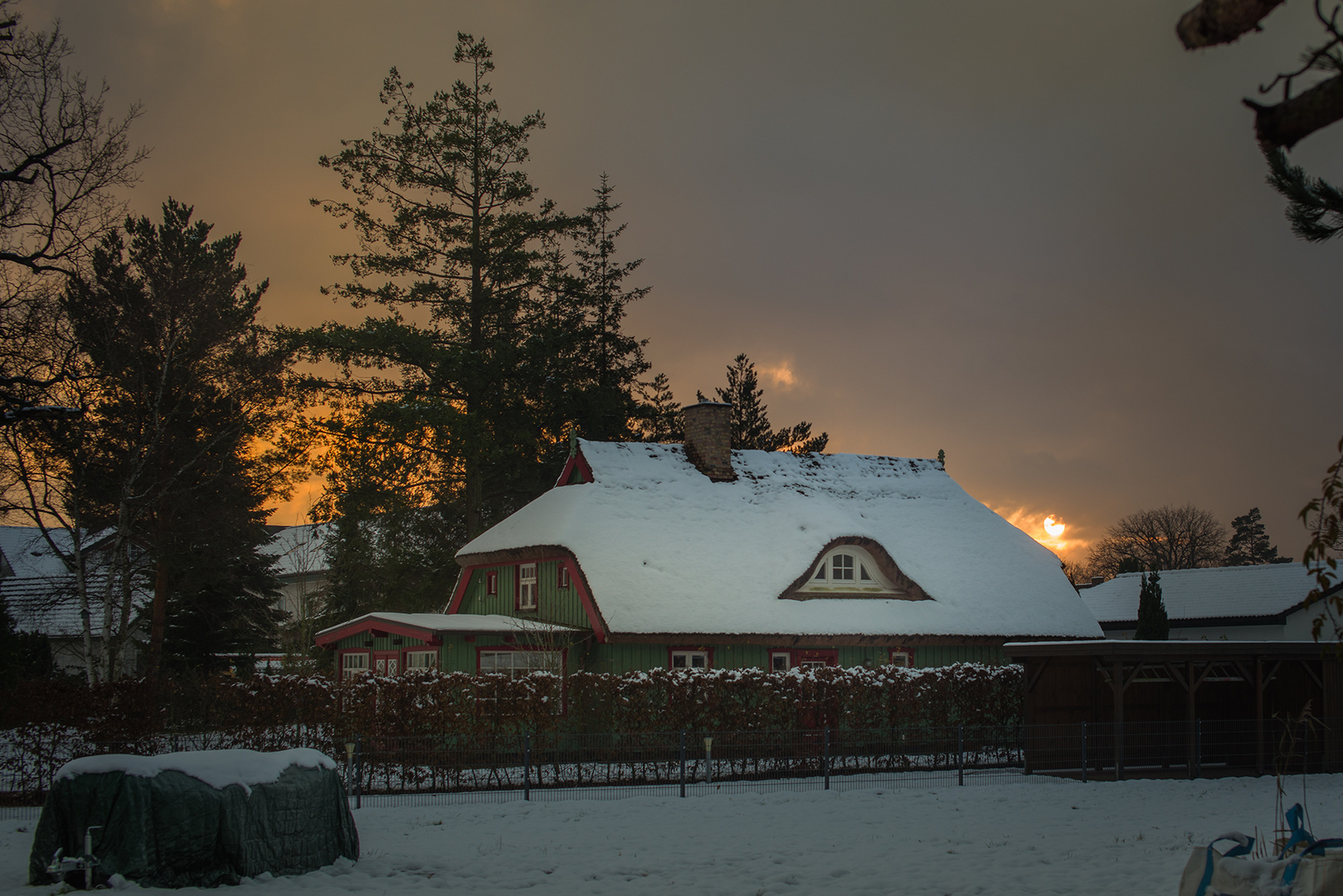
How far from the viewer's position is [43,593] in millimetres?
28891

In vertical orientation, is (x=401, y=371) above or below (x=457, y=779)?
above

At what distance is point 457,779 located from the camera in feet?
60.5

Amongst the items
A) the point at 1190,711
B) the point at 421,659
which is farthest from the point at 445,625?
the point at 1190,711

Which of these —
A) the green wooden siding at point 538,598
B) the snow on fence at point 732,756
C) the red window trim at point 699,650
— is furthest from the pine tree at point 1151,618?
the green wooden siding at point 538,598

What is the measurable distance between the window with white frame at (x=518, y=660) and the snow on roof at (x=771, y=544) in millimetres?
1526

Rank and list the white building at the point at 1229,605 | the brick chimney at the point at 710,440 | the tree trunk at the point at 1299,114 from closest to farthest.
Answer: the tree trunk at the point at 1299,114 → the brick chimney at the point at 710,440 → the white building at the point at 1229,605

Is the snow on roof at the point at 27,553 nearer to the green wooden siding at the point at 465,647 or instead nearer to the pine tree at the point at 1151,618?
the green wooden siding at the point at 465,647

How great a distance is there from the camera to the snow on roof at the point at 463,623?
2372 cm

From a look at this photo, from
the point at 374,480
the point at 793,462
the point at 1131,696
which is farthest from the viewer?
the point at 374,480

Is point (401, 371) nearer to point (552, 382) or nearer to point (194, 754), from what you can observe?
point (552, 382)

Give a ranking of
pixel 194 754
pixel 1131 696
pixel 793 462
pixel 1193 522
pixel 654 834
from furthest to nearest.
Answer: pixel 1193 522
pixel 793 462
pixel 1131 696
pixel 654 834
pixel 194 754

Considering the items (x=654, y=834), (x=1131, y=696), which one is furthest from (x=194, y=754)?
(x=1131, y=696)

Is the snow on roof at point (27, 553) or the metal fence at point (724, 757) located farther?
the snow on roof at point (27, 553)

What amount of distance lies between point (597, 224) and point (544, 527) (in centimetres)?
1714
